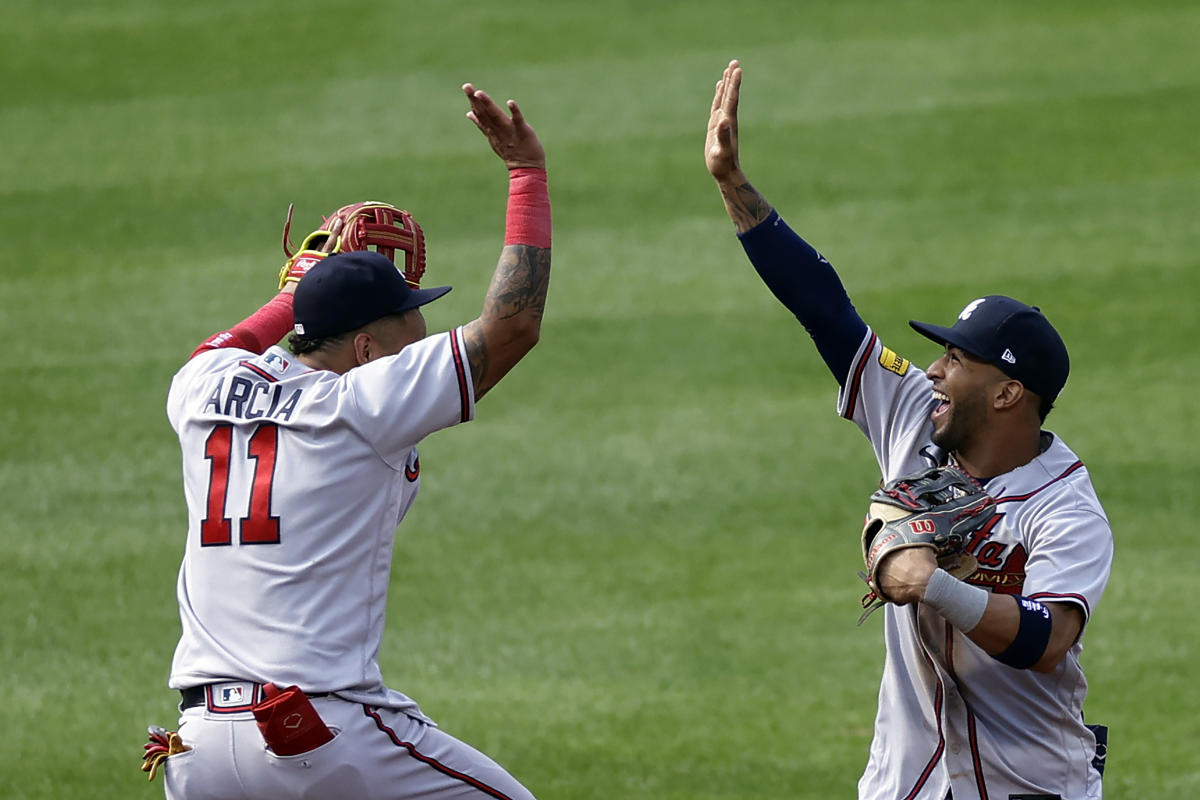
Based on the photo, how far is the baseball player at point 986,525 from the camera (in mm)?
3947

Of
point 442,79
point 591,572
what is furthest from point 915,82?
point 591,572

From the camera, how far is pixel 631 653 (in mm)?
7188

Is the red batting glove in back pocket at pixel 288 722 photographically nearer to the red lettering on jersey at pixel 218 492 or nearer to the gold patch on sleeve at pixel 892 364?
the red lettering on jersey at pixel 218 492

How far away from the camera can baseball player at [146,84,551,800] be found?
370 cm

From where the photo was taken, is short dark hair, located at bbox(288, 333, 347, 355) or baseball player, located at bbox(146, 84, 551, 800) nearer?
baseball player, located at bbox(146, 84, 551, 800)

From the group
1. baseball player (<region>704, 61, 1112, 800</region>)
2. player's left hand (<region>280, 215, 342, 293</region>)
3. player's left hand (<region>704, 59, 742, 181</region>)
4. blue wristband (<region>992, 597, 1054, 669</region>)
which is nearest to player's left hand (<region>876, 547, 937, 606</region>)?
blue wristband (<region>992, 597, 1054, 669</region>)

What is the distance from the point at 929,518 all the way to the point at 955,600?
0.23 m

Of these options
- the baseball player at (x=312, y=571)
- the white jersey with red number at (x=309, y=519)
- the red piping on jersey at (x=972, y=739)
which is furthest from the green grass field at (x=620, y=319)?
the white jersey with red number at (x=309, y=519)

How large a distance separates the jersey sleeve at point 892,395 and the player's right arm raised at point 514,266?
0.94m

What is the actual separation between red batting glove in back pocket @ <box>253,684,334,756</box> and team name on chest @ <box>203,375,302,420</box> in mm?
687

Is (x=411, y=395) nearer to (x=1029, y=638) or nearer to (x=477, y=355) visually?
(x=477, y=355)

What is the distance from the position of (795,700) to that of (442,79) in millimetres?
7480

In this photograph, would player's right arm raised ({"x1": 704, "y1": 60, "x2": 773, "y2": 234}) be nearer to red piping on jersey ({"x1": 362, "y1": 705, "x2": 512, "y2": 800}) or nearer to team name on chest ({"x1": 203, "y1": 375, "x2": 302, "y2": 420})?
Result: team name on chest ({"x1": 203, "y1": 375, "x2": 302, "y2": 420})

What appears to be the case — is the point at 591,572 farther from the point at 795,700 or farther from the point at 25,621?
the point at 25,621
